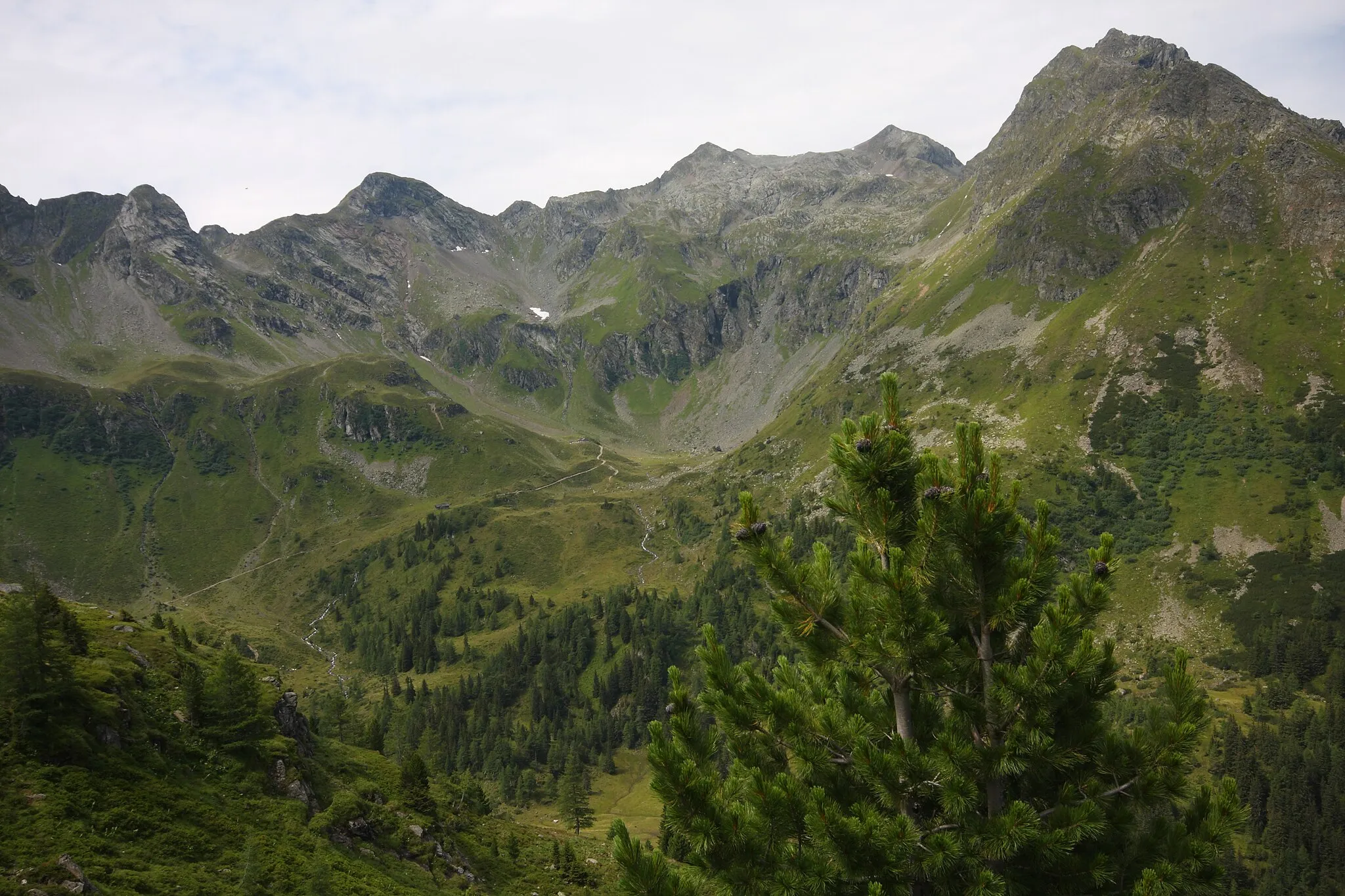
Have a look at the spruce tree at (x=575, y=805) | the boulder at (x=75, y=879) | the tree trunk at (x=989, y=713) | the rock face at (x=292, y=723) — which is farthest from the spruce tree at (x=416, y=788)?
the tree trunk at (x=989, y=713)

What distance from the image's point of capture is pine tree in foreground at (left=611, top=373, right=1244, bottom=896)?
898 centimetres

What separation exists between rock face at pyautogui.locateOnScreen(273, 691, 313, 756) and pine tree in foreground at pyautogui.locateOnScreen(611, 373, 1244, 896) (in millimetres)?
42055

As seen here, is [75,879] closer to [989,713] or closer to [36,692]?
[36,692]

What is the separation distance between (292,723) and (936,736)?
48041mm

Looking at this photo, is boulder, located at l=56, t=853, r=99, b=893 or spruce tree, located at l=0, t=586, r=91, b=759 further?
spruce tree, located at l=0, t=586, r=91, b=759

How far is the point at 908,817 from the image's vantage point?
29.7 feet

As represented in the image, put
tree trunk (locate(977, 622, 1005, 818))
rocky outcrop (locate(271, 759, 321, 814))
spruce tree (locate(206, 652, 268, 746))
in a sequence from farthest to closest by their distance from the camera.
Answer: rocky outcrop (locate(271, 759, 321, 814)), spruce tree (locate(206, 652, 268, 746)), tree trunk (locate(977, 622, 1005, 818))

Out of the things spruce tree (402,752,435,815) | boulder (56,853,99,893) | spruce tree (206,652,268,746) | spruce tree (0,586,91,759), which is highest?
spruce tree (0,586,91,759)

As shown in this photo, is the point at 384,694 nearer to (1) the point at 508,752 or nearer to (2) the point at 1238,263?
(1) the point at 508,752

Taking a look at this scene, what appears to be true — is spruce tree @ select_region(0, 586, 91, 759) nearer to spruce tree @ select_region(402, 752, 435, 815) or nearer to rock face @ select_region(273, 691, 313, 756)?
rock face @ select_region(273, 691, 313, 756)

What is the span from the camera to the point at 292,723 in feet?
146

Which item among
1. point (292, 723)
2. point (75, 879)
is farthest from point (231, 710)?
point (75, 879)

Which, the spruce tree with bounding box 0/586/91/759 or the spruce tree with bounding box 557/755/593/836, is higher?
the spruce tree with bounding box 0/586/91/759

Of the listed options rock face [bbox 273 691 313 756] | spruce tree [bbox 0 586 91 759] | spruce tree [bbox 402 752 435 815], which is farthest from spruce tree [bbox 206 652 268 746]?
spruce tree [bbox 402 752 435 815]
